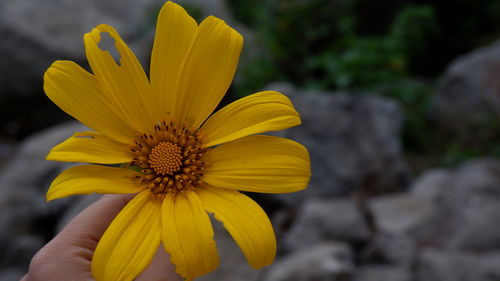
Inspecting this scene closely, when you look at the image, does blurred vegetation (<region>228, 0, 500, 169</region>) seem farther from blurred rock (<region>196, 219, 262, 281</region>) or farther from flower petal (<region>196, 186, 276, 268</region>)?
flower petal (<region>196, 186, 276, 268</region>)

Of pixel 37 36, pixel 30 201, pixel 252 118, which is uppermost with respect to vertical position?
pixel 37 36

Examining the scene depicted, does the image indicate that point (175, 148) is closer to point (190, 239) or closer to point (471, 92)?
point (190, 239)

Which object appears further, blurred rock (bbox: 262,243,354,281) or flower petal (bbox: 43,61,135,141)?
blurred rock (bbox: 262,243,354,281)

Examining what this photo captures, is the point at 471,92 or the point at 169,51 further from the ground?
the point at 471,92

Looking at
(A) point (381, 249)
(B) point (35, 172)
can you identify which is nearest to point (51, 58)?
(B) point (35, 172)

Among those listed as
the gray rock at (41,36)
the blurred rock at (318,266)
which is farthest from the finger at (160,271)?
the gray rock at (41,36)

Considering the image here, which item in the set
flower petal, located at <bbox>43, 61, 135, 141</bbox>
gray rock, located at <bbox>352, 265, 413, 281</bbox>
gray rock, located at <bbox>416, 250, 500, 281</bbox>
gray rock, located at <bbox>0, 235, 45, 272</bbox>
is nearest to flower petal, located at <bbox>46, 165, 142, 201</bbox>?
flower petal, located at <bbox>43, 61, 135, 141</bbox>

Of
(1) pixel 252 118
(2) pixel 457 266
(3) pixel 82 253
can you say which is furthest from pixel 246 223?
(2) pixel 457 266

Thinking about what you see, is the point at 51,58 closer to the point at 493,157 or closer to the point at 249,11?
the point at 249,11
